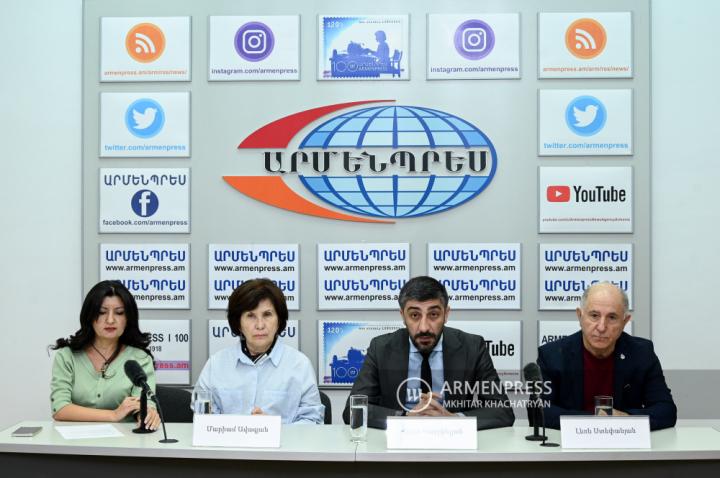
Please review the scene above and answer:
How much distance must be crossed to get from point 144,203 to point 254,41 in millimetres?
1081

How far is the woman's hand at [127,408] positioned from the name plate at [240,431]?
0.57 meters

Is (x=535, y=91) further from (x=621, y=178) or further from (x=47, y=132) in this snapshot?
(x=47, y=132)

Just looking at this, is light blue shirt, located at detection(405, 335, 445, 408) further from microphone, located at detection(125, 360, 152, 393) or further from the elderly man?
microphone, located at detection(125, 360, 152, 393)

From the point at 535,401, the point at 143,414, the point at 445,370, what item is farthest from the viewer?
the point at 445,370

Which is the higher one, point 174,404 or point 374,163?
point 374,163

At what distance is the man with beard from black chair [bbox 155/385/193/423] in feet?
2.72

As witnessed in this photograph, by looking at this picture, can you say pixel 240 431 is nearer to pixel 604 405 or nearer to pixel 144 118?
pixel 604 405

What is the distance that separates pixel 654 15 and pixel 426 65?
126cm

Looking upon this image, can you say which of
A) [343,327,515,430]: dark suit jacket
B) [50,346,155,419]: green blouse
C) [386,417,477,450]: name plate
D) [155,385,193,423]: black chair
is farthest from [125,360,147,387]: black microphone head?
[386,417,477,450]: name plate

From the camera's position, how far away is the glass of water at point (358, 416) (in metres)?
2.72

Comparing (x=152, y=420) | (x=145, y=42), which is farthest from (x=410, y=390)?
(x=145, y=42)

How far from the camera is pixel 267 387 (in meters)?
3.31

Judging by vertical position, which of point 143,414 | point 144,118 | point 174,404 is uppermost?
point 144,118

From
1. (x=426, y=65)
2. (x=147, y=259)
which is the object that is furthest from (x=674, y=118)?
(x=147, y=259)
